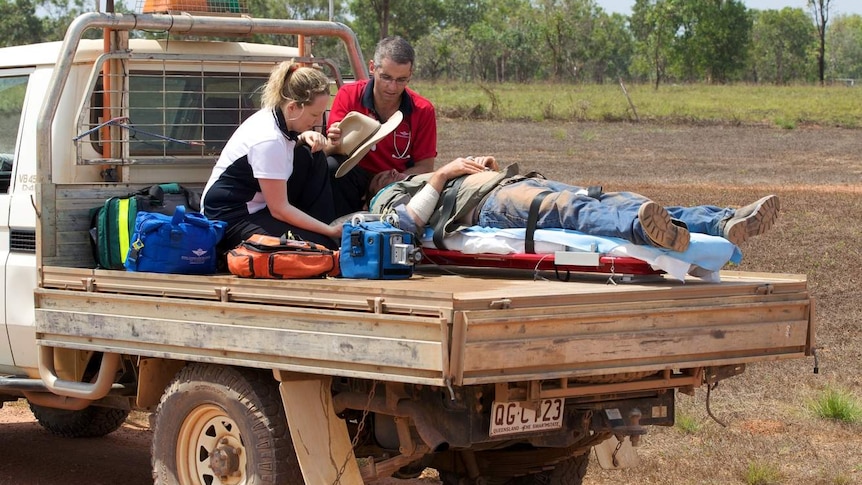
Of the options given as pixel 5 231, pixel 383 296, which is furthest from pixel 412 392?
pixel 5 231

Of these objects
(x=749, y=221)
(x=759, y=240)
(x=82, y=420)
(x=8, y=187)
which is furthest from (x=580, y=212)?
(x=759, y=240)

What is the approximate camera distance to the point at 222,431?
534 cm

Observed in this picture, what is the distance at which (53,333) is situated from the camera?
577 cm

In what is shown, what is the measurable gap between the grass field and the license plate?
95.2 feet

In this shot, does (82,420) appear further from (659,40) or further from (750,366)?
(659,40)

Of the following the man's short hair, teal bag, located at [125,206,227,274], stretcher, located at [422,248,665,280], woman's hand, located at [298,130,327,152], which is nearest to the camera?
stretcher, located at [422,248,665,280]

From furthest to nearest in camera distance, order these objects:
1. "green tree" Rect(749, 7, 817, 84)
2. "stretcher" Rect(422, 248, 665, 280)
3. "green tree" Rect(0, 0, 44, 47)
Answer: "green tree" Rect(749, 7, 817, 84)
"green tree" Rect(0, 0, 44, 47)
"stretcher" Rect(422, 248, 665, 280)

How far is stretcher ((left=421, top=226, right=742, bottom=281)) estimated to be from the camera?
5.05 m

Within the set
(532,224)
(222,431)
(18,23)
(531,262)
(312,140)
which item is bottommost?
(222,431)

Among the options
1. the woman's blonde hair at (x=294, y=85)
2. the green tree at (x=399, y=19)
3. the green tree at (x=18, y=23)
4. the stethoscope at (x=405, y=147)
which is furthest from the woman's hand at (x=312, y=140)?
the green tree at (x=399, y=19)

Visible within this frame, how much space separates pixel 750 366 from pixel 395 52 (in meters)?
3.90

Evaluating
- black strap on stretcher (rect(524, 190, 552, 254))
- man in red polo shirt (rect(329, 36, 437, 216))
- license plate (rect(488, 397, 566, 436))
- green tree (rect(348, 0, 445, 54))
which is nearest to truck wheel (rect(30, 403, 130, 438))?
man in red polo shirt (rect(329, 36, 437, 216))

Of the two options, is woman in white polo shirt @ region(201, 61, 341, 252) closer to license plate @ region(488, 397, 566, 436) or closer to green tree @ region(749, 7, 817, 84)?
license plate @ region(488, 397, 566, 436)

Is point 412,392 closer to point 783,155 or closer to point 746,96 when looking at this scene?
point 783,155
